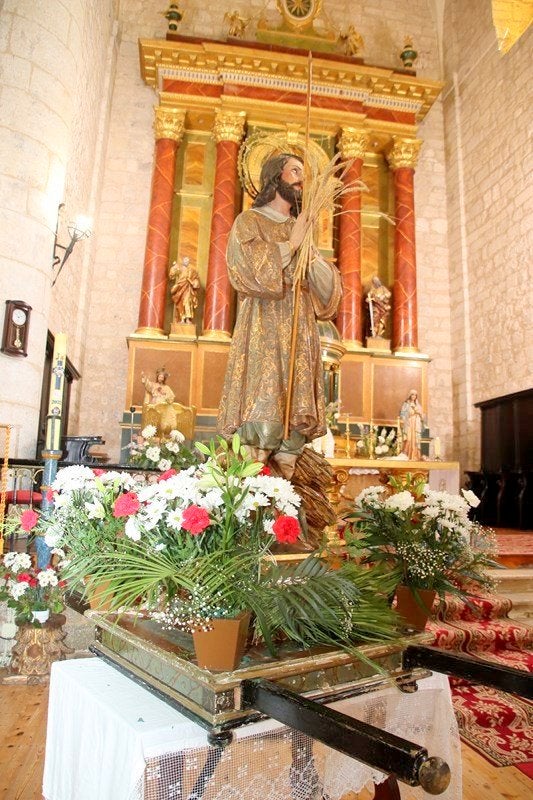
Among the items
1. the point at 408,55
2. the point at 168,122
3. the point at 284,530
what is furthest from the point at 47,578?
the point at 408,55

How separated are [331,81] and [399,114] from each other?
158 cm

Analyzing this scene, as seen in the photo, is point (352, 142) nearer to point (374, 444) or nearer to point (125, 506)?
point (374, 444)

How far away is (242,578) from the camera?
1.60 meters

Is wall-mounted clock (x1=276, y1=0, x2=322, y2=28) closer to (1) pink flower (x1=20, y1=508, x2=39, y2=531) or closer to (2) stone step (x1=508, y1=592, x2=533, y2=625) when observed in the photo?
(2) stone step (x1=508, y1=592, x2=533, y2=625)

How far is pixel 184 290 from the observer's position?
10.7 meters

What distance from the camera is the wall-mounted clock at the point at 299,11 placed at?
12.1 metres

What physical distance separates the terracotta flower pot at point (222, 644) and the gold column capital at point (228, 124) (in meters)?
11.3

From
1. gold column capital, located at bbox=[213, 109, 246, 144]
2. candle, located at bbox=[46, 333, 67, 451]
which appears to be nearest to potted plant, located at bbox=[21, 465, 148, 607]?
candle, located at bbox=[46, 333, 67, 451]

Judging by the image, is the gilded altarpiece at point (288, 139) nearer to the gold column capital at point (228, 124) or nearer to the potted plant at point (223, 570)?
the gold column capital at point (228, 124)

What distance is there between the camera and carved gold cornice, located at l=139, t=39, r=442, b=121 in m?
11.2

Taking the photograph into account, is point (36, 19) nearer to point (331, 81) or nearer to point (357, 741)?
point (331, 81)

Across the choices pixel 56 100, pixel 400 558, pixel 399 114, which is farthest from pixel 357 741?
pixel 399 114

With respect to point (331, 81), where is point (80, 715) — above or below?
below

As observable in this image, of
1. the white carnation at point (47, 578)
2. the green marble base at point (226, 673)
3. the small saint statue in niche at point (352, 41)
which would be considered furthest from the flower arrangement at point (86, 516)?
the small saint statue in niche at point (352, 41)
